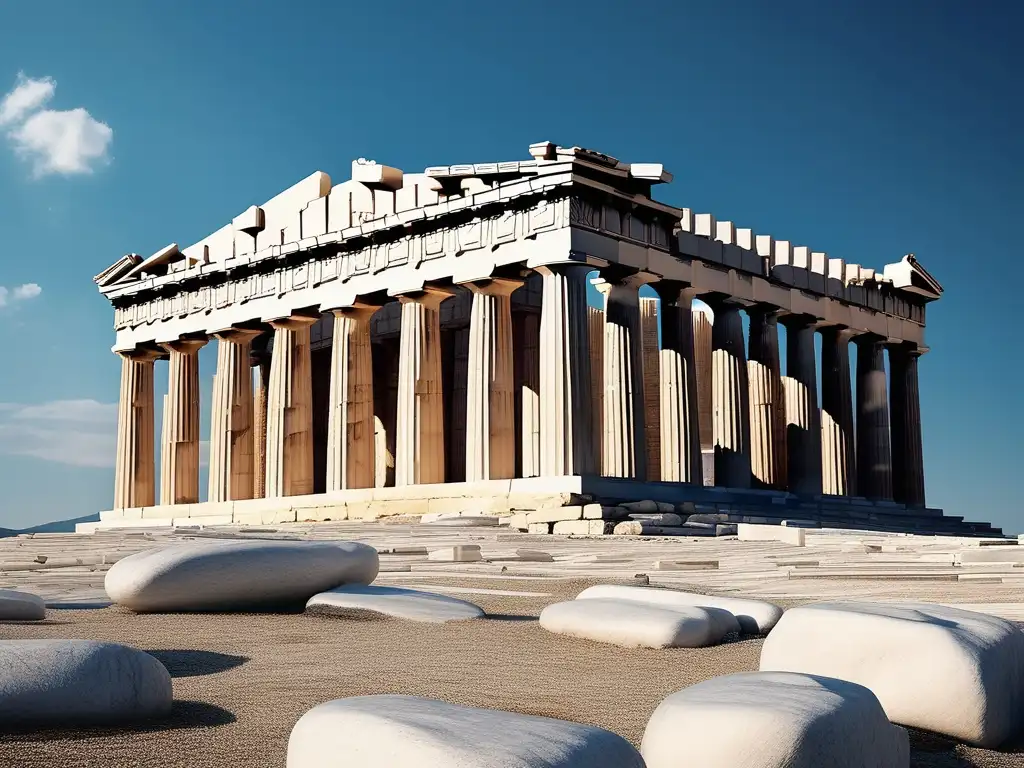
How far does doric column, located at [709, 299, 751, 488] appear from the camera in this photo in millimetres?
36531

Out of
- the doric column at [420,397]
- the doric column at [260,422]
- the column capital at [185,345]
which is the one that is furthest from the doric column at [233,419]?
the doric column at [420,397]

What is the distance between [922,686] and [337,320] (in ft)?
111

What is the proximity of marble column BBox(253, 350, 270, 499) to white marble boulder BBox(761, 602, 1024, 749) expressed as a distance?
1551 inches

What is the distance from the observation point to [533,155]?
31453 mm

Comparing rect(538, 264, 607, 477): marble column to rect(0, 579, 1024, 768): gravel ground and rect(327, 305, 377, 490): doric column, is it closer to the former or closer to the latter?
rect(327, 305, 377, 490): doric column

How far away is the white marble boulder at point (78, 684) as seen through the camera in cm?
462

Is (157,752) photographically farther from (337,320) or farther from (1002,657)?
(337,320)

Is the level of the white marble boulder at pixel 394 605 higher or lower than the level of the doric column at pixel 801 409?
lower

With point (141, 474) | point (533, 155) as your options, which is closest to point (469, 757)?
point (533, 155)

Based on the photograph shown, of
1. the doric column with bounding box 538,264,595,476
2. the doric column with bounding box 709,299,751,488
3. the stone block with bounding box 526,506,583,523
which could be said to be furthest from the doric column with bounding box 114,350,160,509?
the stone block with bounding box 526,506,583,523

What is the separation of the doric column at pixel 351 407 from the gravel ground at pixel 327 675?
2707 centimetres

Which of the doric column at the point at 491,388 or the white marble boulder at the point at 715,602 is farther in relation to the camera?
the doric column at the point at 491,388

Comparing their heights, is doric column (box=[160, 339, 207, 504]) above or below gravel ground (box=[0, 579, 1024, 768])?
above

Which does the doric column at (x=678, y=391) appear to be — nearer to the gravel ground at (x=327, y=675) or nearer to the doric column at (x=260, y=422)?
the doric column at (x=260, y=422)
